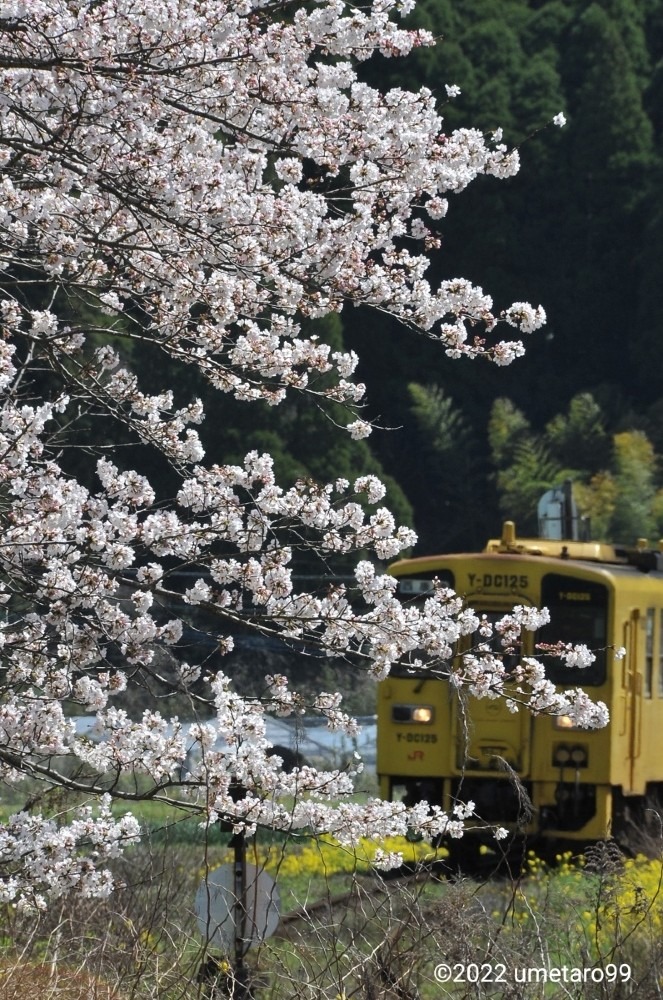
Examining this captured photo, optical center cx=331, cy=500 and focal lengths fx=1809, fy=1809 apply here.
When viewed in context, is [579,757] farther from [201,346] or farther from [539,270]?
[539,270]

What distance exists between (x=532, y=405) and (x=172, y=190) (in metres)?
36.9

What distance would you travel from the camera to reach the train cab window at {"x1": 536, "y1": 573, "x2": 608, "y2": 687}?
12.9 metres

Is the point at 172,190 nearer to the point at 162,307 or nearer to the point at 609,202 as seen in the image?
the point at 162,307

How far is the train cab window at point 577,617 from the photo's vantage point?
12.9 meters

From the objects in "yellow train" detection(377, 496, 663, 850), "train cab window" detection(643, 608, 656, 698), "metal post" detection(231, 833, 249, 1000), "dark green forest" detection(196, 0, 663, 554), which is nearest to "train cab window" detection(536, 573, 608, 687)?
"yellow train" detection(377, 496, 663, 850)

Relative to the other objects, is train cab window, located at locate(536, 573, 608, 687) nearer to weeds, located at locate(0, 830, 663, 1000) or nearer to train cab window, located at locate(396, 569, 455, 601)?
train cab window, located at locate(396, 569, 455, 601)

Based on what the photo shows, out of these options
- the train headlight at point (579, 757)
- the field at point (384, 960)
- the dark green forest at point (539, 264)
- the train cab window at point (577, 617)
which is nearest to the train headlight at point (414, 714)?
the train cab window at point (577, 617)

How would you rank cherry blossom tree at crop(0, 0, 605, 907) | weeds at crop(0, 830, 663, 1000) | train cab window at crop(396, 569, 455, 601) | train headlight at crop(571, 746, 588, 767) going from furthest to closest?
train cab window at crop(396, 569, 455, 601) → train headlight at crop(571, 746, 588, 767) → cherry blossom tree at crop(0, 0, 605, 907) → weeds at crop(0, 830, 663, 1000)

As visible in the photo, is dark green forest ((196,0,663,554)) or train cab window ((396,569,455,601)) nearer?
train cab window ((396,569,455,601))

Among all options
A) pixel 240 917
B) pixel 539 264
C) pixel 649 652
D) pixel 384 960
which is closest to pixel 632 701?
pixel 649 652

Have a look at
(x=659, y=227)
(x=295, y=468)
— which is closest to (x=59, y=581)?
(x=295, y=468)

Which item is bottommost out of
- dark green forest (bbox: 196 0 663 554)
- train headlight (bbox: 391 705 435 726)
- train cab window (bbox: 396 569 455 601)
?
train headlight (bbox: 391 705 435 726)

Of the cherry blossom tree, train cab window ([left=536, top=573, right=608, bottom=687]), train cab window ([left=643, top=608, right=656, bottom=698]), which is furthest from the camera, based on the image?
train cab window ([left=643, top=608, right=656, bottom=698])

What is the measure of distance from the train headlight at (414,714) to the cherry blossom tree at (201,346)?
6446 mm
